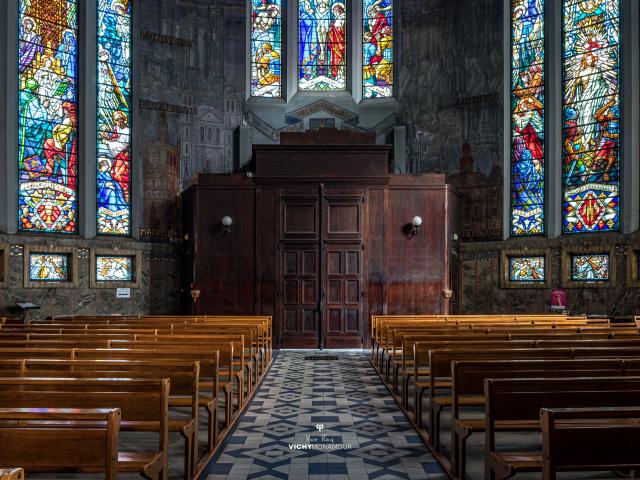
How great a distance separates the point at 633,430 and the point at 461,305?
54.4 ft

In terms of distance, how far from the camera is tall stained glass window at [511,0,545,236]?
18.7m

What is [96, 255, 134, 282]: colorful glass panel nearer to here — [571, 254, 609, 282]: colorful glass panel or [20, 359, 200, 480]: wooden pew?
[571, 254, 609, 282]: colorful glass panel

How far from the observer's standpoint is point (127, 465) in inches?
143

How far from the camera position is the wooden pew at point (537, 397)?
12.3ft

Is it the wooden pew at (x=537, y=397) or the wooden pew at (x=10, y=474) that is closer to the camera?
the wooden pew at (x=10, y=474)

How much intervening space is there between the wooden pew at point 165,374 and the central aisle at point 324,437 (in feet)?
1.38

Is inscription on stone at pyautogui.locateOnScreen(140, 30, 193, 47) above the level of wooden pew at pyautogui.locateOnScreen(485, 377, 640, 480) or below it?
above

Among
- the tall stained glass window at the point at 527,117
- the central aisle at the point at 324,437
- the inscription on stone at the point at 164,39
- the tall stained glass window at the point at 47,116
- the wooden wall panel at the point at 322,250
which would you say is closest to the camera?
the central aisle at the point at 324,437

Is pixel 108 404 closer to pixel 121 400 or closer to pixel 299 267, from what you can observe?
pixel 121 400

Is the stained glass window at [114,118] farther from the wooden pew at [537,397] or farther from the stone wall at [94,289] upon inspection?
the wooden pew at [537,397]

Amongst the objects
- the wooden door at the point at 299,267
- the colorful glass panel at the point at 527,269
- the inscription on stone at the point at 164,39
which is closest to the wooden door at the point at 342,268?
the wooden door at the point at 299,267

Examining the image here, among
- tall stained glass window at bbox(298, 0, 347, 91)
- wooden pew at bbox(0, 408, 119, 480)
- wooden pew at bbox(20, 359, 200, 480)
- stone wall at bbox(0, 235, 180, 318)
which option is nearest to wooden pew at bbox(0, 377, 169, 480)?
wooden pew at bbox(20, 359, 200, 480)

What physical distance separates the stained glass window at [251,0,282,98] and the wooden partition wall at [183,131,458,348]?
266 inches

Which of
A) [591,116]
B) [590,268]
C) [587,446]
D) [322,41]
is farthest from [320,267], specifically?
[587,446]
